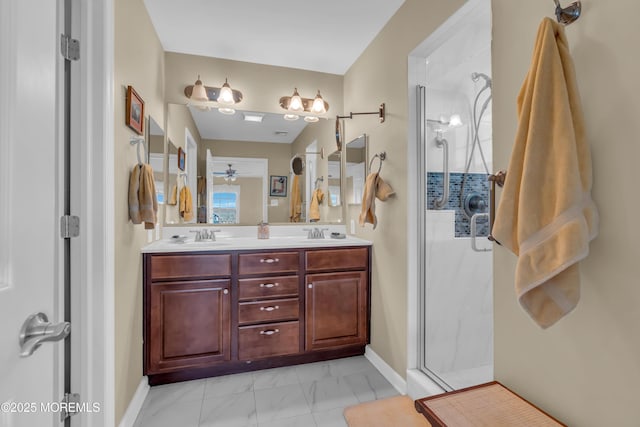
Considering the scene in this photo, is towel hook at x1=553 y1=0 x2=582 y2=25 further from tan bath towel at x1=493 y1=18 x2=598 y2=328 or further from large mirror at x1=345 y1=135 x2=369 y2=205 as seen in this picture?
large mirror at x1=345 y1=135 x2=369 y2=205

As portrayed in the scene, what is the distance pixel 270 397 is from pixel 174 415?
563mm

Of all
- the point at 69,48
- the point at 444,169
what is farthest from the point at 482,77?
the point at 69,48

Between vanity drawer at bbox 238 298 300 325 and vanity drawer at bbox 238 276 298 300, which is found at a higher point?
vanity drawer at bbox 238 276 298 300

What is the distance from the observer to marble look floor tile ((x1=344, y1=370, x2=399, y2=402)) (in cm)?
197

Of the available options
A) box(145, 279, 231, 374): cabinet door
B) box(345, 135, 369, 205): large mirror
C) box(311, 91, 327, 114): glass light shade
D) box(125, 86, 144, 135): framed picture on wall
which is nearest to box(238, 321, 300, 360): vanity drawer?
box(145, 279, 231, 374): cabinet door

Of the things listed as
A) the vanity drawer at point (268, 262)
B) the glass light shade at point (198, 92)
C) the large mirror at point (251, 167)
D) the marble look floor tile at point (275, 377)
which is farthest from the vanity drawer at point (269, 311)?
the glass light shade at point (198, 92)

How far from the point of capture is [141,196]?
1.74 meters

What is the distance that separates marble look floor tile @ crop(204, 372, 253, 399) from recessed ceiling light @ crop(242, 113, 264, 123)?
2.15 m

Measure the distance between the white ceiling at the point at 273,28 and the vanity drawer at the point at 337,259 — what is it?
170 cm

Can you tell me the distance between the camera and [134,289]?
1.83 meters

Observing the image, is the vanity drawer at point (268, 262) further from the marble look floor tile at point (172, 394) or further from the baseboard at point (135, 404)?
the baseboard at point (135, 404)

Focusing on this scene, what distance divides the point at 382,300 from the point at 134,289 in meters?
1.69

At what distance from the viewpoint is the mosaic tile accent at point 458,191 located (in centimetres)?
213

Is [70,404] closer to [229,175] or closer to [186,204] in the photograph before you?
[186,204]
